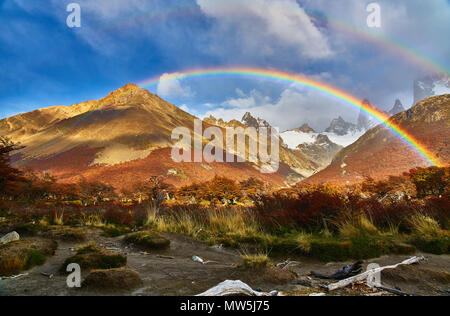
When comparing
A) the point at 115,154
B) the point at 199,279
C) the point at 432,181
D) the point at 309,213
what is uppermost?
the point at 115,154

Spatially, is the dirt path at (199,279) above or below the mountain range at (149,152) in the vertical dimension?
below

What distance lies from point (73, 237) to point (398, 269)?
8.50 m

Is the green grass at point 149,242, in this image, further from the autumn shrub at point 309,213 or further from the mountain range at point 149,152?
the mountain range at point 149,152

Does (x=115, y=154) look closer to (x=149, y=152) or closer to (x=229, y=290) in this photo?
(x=149, y=152)

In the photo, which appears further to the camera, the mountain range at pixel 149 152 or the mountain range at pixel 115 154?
the mountain range at pixel 115 154

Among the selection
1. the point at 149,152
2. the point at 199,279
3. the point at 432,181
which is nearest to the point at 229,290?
the point at 199,279

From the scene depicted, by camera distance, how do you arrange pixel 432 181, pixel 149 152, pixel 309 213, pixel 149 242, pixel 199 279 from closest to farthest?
1. pixel 199 279
2. pixel 149 242
3. pixel 309 213
4. pixel 432 181
5. pixel 149 152

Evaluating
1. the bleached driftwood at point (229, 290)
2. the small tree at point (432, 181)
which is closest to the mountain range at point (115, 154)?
the small tree at point (432, 181)

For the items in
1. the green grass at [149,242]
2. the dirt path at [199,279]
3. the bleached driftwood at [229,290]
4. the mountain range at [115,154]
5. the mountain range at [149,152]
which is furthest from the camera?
the mountain range at [115,154]

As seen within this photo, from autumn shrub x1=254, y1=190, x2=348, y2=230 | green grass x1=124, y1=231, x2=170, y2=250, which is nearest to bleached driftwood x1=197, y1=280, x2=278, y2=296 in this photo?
green grass x1=124, y1=231, x2=170, y2=250

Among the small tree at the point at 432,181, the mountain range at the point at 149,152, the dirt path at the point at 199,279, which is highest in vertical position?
the mountain range at the point at 149,152

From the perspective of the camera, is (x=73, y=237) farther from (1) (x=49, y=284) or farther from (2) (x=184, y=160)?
(2) (x=184, y=160)

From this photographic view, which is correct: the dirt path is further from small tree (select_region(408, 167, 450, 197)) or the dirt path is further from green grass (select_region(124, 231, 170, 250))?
small tree (select_region(408, 167, 450, 197))
